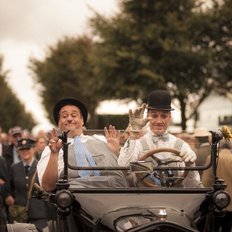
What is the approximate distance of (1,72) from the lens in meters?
67.8

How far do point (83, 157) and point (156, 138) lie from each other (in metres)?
0.87

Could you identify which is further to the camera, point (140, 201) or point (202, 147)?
point (202, 147)

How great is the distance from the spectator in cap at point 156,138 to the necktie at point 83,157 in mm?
278

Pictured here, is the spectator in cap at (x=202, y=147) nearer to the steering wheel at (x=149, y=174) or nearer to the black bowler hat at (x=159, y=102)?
the steering wheel at (x=149, y=174)

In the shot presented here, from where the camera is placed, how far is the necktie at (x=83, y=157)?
22.3ft

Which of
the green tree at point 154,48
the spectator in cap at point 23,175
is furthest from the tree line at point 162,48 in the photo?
the spectator in cap at point 23,175

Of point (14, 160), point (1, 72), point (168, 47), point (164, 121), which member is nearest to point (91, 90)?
point (168, 47)

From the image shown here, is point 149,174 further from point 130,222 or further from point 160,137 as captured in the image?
point 160,137

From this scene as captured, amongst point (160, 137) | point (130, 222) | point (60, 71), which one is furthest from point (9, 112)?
point (130, 222)

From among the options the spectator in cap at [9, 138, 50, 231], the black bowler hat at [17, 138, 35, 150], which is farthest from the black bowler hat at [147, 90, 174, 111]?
the black bowler hat at [17, 138, 35, 150]

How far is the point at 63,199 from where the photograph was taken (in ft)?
20.5

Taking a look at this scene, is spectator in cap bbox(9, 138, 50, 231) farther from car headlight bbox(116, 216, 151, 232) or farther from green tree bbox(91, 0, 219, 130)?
green tree bbox(91, 0, 219, 130)

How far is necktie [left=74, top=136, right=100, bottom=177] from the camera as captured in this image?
6789mm

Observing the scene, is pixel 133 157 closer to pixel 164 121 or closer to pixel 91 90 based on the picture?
pixel 164 121
